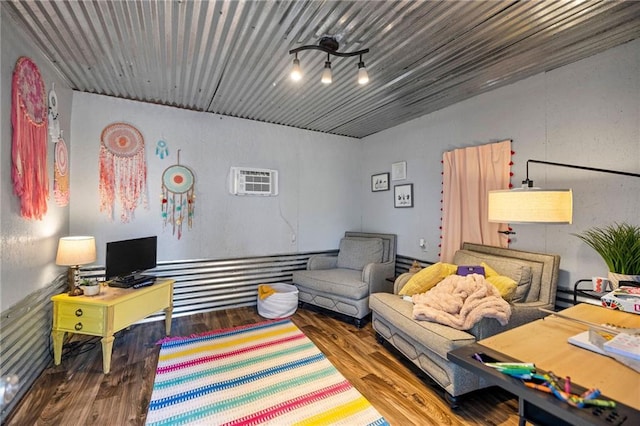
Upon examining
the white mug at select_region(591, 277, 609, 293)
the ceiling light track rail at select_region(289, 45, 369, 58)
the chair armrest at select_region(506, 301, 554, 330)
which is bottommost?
the chair armrest at select_region(506, 301, 554, 330)

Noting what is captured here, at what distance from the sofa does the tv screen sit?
2.38m

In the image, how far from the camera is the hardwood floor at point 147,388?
1757 mm

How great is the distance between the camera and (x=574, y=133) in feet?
7.33

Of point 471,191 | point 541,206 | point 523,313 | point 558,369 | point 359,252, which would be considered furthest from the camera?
point 359,252

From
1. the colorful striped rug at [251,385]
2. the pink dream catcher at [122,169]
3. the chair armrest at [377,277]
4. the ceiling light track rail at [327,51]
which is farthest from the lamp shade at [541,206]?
the pink dream catcher at [122,169]

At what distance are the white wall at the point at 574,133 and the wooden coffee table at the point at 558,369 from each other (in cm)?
95

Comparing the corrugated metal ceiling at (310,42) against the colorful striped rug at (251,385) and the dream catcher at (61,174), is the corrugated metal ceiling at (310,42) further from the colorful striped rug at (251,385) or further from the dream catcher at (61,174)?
the colorful striped rug at (251,385)

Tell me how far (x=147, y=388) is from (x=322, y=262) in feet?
7.86

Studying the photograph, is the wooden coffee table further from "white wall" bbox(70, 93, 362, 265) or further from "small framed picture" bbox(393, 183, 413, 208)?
"white wall" bbox(70, 93, 362, 265)

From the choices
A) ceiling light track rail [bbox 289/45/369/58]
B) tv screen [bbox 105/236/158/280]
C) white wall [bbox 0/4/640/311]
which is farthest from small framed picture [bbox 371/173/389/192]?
tv screen [bbox 105/236/158/280]

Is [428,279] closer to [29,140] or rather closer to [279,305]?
[279,305]

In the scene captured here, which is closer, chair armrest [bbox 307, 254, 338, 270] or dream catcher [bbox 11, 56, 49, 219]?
dream catcher [bbox 11, 56, 49, 219]

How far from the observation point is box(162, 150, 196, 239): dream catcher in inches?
130

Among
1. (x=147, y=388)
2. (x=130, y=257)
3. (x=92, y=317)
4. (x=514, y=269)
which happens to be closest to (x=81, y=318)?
(x=92, y=317)
